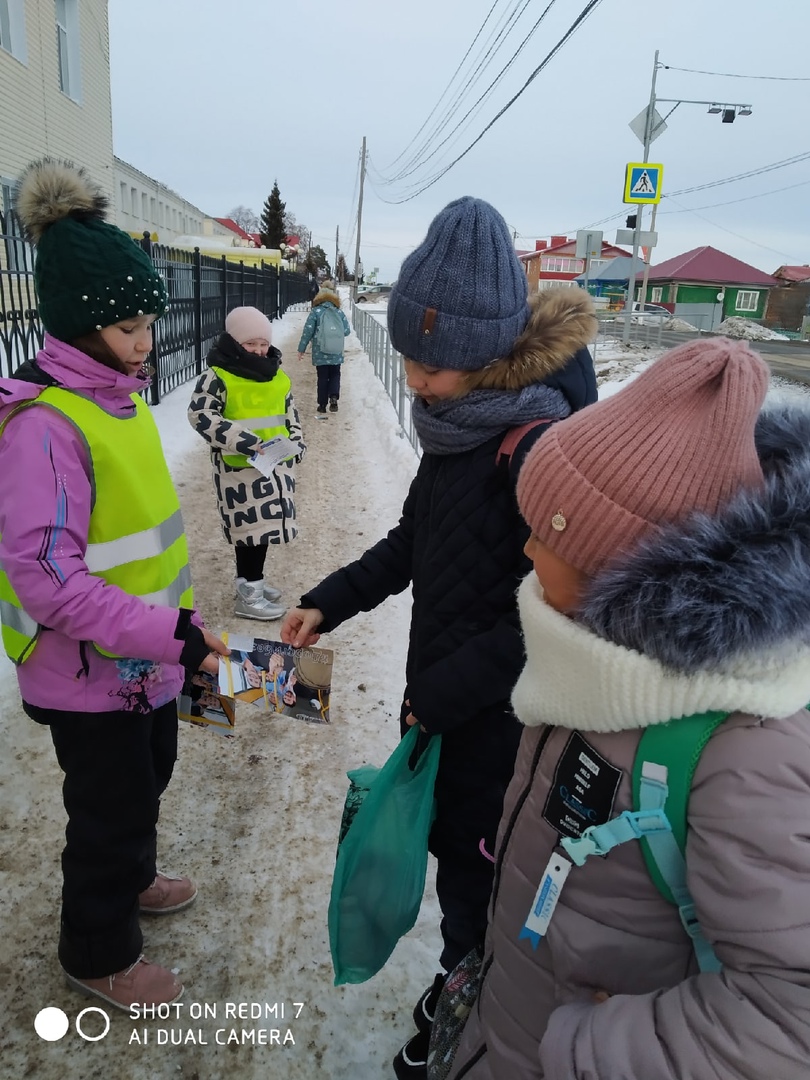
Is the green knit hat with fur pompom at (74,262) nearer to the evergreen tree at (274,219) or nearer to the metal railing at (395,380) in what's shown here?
the metal railing at (395,380)

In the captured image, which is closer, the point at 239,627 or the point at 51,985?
the point at 51,985

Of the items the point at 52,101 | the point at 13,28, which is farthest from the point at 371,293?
the point at 13,28

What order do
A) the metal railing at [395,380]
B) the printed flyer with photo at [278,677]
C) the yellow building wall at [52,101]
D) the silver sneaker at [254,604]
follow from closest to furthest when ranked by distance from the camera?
the printed flyer with photo at [278,677] < the silver sneaker at [254,604] < the metal railing at [395,380] < the yellow building wall at [52,101]

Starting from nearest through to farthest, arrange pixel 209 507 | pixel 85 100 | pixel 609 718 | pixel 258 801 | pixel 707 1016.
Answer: pixel 707 1016
pixel 609 718
pixel 258 801
pixel 209 507
pixel 85 100

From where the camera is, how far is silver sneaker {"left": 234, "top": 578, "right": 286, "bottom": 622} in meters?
4.48

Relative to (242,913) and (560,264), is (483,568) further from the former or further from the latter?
(560,264)

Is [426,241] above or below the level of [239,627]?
above

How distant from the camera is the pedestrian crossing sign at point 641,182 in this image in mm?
15695

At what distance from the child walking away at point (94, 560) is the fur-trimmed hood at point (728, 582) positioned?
1.11 meters

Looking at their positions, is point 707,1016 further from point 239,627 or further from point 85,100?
point 85,100

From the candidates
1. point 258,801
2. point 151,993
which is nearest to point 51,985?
point 151,993

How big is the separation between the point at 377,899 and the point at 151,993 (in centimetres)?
75

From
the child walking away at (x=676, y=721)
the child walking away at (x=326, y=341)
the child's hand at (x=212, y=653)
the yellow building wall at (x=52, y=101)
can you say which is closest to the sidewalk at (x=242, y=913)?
the child's hand at (x=212, y=653)

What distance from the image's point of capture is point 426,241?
5.55ft
